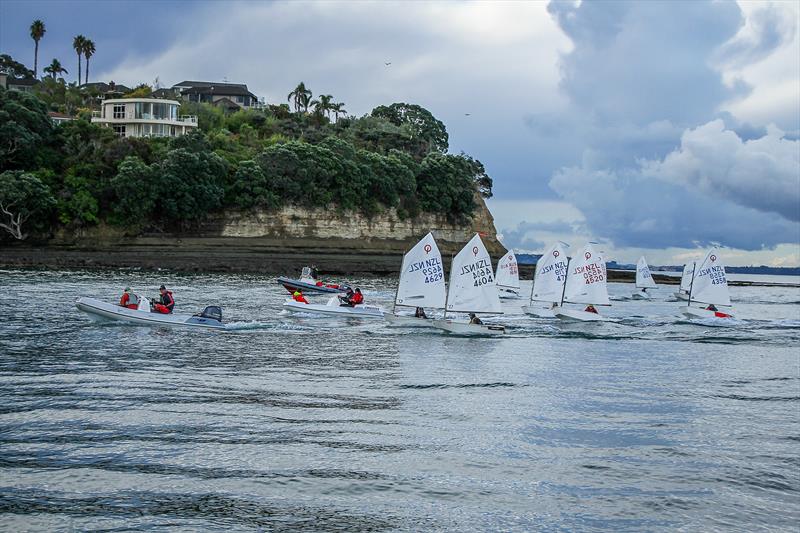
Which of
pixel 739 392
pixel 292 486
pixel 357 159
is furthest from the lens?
pixel 357 159

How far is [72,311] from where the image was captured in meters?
47.3

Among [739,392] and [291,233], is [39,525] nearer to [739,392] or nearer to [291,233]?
[739,392]

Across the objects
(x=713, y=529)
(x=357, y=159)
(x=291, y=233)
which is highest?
(x=357, y=159)

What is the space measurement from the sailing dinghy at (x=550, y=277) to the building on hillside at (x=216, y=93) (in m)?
109

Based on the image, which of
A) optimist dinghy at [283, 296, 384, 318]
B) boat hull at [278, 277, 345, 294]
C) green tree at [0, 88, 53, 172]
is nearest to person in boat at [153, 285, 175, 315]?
optimist dinghy at [283, 296, 384, 318]

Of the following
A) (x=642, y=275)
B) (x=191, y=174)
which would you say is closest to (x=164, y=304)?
(x=191, y=174)

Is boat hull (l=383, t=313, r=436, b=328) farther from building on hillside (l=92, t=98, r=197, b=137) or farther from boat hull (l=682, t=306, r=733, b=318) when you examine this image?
building on hillside (l=92, t=98, r=197, b=137)

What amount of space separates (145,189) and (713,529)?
95.5 meters

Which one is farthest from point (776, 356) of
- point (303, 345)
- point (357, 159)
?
point (357, 159)

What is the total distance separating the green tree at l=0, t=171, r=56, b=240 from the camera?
9438 cm

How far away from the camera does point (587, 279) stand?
5753cm

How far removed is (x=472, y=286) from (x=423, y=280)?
8.98 feet

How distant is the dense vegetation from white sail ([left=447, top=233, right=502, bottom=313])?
66.0 meters

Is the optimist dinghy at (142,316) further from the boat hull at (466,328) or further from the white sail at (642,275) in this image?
the white sail at (642,275)
